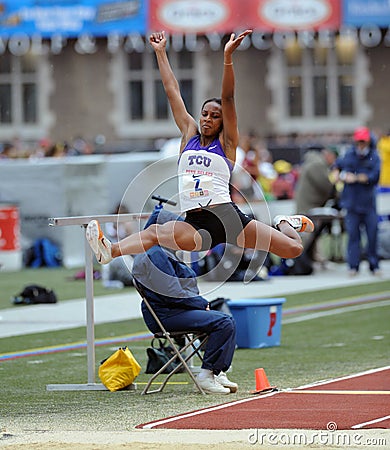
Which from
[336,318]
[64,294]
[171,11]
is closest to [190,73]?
[171,11]

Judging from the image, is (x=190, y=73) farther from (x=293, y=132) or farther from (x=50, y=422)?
(x=50, y=422)

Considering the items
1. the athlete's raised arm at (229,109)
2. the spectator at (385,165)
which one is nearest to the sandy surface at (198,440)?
the athlete's raised arm at (229,109)

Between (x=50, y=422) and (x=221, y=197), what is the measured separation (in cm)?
204

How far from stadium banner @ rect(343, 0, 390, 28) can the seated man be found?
3024 cm

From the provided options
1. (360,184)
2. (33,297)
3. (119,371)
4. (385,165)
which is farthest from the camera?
(385,165)

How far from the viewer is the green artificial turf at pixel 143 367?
7.49m

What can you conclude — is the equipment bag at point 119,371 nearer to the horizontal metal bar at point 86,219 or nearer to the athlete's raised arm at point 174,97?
the horizontal metal bar at point 86,219

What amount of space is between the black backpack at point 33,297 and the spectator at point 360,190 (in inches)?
191

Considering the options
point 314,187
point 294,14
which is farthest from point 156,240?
point 294,14

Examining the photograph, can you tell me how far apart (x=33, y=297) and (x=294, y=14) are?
2424 centimetres

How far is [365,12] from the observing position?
124ft

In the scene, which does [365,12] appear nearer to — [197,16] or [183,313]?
[197,16]

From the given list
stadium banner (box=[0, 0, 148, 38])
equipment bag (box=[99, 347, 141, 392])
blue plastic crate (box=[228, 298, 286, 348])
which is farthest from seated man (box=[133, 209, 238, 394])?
stadium banner (box=[0, 0, 148, 38])

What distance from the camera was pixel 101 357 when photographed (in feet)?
34.5
